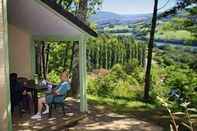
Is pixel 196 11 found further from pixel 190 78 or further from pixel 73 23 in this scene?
pixel 73 23

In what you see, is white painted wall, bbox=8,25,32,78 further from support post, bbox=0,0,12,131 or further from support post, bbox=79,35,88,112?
support post, bbox=0,0,12,131

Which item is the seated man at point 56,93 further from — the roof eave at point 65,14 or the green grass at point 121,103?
the green grass at point 121,103

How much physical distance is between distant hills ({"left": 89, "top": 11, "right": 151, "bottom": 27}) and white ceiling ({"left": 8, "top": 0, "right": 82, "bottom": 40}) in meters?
6.67

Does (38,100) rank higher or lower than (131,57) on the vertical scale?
lower

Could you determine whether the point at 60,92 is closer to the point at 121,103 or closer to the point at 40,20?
the point at 40,20

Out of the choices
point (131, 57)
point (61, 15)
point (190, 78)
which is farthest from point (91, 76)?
point (61, 15)

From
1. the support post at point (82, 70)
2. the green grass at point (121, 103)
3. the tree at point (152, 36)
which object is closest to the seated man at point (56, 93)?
the support post at point (82, 70)

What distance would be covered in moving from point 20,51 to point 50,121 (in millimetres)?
3721

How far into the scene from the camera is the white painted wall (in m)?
10.9

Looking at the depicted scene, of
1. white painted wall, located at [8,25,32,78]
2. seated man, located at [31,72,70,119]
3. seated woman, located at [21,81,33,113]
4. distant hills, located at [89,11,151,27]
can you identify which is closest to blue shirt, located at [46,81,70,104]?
seated man, located at [31,72,70,119]

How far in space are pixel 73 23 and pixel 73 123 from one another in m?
2.16

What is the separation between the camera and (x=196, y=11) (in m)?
11.7

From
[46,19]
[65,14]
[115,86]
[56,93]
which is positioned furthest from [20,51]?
[115,86]

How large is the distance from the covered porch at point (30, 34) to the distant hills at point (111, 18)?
19.8 feet
